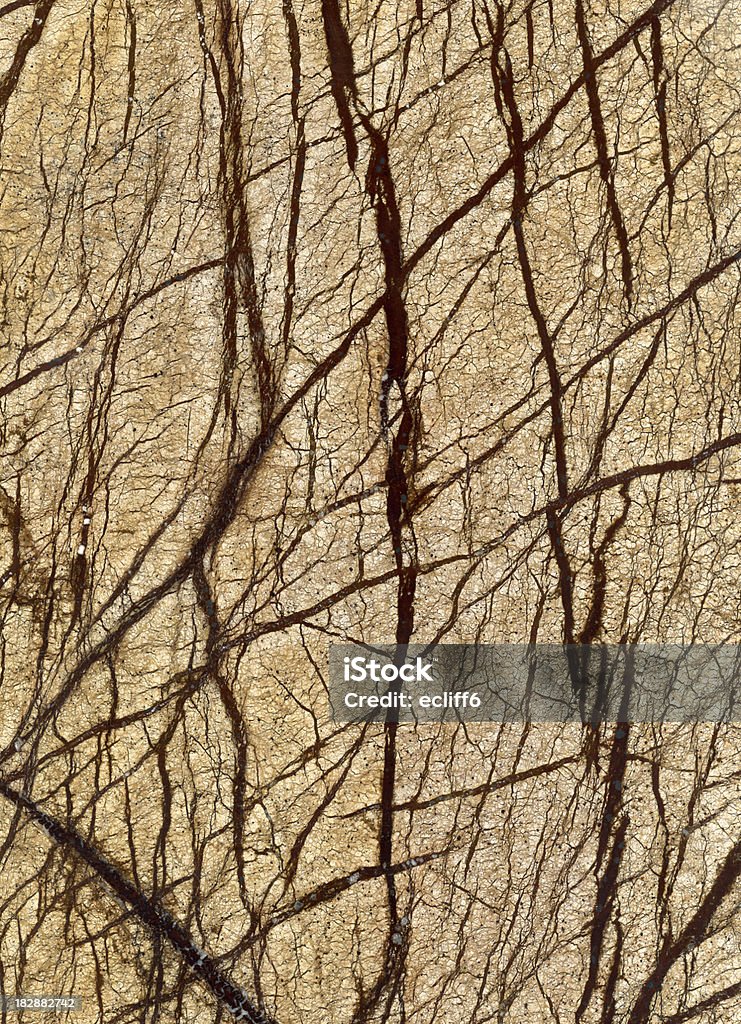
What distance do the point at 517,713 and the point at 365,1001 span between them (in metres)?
0.60

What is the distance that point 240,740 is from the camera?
1.30 meters

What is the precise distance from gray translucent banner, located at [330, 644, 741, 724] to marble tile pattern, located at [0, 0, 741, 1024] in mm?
30

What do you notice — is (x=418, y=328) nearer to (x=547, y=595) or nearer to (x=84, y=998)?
(x=547, y=595)

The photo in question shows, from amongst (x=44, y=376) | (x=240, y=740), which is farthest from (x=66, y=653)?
(x=44, y=376)

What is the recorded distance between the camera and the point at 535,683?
4.25 feet

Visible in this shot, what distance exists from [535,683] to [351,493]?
0.49 metres

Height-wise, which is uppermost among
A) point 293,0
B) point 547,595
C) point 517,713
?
point 293,0

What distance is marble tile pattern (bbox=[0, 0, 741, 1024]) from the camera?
1.28 metres

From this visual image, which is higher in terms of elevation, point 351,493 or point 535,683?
point 351,493

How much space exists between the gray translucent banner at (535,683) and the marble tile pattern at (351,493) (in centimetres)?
3

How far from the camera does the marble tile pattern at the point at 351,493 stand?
4.20 ft

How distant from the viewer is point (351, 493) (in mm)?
1291

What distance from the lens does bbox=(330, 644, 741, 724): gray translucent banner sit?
1.29 metres

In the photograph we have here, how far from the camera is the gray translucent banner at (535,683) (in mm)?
1295
